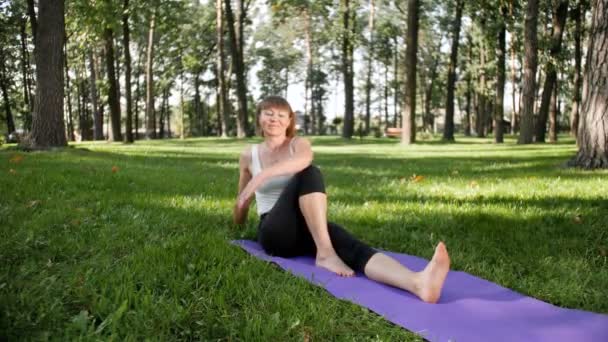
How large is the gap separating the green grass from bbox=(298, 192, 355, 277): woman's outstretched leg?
390mm

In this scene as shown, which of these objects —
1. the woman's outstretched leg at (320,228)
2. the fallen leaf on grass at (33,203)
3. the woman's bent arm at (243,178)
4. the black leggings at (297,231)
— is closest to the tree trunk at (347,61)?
the fallen leaf on grass at (33,203)

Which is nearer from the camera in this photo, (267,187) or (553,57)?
(267,187)

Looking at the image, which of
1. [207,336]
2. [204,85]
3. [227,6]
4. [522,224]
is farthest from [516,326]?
[204,85]

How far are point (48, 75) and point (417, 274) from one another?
1189 centimetres

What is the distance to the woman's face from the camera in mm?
4230

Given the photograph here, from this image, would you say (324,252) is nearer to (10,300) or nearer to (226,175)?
(10,300)

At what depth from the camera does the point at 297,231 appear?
399 cm

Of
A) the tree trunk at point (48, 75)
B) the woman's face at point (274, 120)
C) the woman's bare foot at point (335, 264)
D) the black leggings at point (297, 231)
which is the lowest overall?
the woman's bare foot at point (335, 264)

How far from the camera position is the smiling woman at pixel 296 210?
11.7 feet

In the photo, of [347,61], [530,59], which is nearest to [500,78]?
[530,59]

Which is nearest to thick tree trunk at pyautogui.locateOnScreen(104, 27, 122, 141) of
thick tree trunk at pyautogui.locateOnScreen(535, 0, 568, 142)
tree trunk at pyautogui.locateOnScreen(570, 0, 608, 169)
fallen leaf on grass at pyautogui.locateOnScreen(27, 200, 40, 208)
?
fallen leaf on grass at pyautogui.locateOnScreen(27, 200, 40, 208)

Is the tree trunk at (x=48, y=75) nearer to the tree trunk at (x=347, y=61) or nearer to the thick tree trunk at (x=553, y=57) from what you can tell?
the tree trunk at (x=347, y=61)

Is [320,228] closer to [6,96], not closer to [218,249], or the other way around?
[218,249]

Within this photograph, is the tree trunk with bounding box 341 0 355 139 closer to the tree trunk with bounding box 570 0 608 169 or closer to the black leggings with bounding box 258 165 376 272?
the tree trunk with bounding box 570 0 608 169
